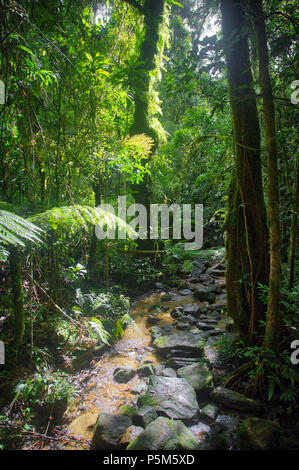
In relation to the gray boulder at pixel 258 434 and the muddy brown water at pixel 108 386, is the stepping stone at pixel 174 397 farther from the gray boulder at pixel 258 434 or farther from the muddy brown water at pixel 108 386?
the gray boulder at pixel 258 434

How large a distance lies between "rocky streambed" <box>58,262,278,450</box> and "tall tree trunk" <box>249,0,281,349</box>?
2.72 feet

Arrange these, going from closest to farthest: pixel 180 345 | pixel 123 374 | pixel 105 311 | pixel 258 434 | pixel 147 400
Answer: pixel 258 434, pixel 147 400, pixel 123 374, pixel 180 345, pixel 105 311

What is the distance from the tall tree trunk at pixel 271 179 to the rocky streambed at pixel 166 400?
83cm

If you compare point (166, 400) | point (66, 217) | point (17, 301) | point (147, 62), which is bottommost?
point (166, 400)

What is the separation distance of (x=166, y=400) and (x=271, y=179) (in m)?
2.56

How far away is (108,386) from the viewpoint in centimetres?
300

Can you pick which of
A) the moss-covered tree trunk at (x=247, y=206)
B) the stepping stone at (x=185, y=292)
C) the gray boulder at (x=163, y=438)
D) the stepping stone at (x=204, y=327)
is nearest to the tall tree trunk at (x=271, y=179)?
the moss-covered tree trunk at (x=247, y=206)

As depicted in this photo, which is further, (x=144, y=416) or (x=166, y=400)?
(x=166, y=400)

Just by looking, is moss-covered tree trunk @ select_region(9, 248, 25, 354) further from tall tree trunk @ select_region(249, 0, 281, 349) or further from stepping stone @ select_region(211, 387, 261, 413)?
tall tree trunk @ select_region(249, 0, 281, 349)

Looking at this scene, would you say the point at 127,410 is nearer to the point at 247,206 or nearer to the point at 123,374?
the point at 123,374

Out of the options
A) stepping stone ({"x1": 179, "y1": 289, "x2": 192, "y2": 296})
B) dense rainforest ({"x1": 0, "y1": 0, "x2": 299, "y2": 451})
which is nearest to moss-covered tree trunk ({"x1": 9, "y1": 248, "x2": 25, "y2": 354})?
dense rainforest ({"x1": 0, "y1": 0, "x2": 299, "y2": 451})

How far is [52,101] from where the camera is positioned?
10.2ft

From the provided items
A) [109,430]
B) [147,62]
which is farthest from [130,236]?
[147,62]
